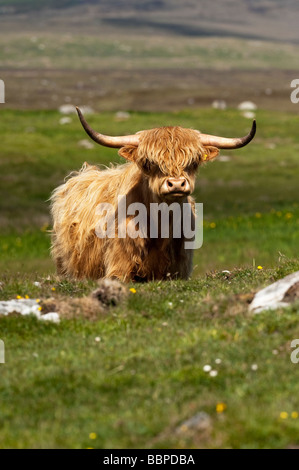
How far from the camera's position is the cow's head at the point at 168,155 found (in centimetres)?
1064

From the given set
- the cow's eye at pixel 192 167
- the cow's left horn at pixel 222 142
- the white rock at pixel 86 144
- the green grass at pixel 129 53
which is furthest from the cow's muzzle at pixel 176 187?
the green grass at pixel 129 53

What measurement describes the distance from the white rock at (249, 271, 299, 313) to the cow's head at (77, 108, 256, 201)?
2.08 meters

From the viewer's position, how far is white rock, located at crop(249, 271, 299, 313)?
8.47 metres

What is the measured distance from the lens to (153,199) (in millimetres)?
11320

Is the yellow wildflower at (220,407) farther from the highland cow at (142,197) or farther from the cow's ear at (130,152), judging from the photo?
the cow's ear at (130,152)

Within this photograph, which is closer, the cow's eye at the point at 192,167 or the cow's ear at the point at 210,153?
the cow's eye at the point at 192,167

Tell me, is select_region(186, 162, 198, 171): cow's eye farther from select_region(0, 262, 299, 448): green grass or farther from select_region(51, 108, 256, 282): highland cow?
select_region(0, 262, 299, 448): green grass

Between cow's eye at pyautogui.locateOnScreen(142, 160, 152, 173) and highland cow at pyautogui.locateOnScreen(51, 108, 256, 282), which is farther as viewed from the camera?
cow's eye at pyautogui.locateOnScreen(142, 160, 152, 173)

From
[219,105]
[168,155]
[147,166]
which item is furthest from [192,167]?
[219,105]

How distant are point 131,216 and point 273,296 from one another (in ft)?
10.7

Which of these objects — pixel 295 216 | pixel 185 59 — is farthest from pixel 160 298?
pixel 185 59

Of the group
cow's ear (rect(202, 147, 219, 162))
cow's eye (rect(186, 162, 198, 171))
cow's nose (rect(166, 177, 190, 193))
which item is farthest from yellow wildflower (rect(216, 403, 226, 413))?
cow's ear (rect(202, 147, 219, 162))

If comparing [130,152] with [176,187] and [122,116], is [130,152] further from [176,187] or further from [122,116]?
[122,116]
